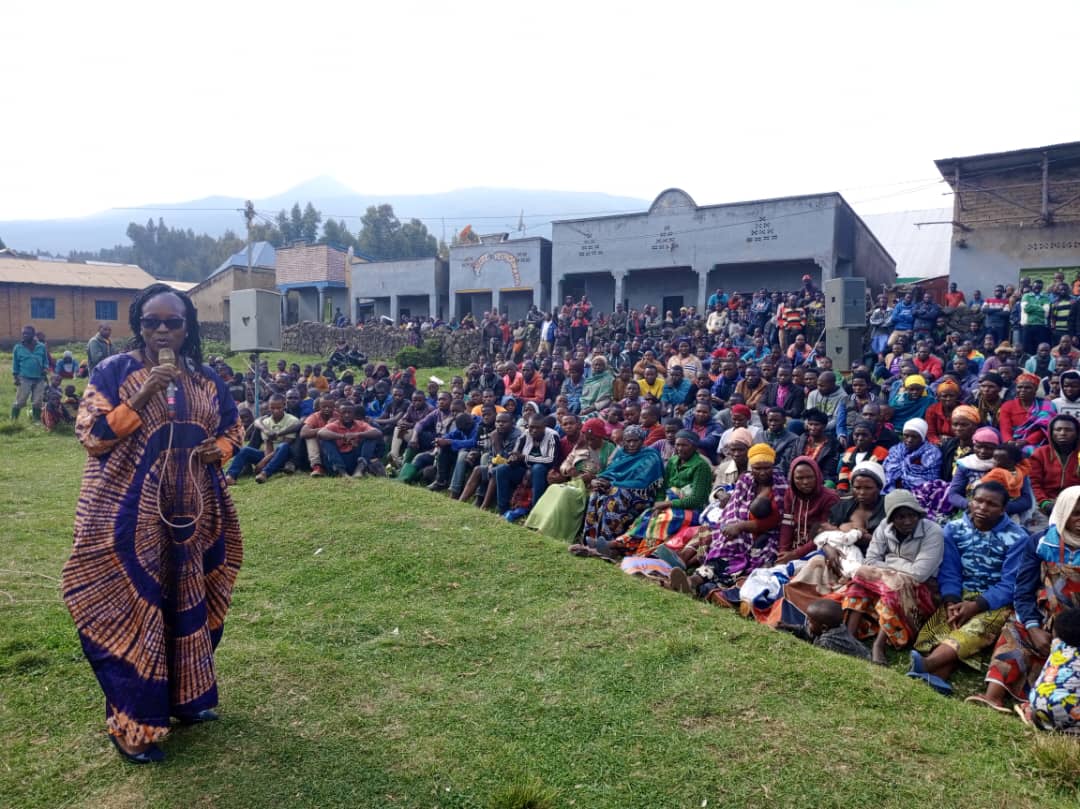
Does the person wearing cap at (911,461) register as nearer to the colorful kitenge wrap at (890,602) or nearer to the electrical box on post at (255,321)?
the colorful kitenge wrap at (890,602)

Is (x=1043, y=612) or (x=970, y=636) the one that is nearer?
(x=1043, y=612)

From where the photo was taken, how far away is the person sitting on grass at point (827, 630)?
15.8ft

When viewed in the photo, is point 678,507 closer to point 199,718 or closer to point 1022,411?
point 1022,411

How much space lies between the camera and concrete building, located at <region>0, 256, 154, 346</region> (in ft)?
102

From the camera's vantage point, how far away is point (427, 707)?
13.1ft

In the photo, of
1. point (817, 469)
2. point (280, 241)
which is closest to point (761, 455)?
point (817, 469)

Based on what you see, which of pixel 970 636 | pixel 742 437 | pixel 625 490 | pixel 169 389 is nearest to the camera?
pixel 169 389

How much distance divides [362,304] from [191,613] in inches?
1277

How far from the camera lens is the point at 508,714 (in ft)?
12.9

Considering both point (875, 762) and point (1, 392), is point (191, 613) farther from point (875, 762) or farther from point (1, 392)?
point (1, 392)

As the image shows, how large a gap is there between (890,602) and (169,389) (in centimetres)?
429

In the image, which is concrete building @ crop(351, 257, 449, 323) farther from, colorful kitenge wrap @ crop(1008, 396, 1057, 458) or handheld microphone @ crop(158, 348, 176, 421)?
handheld microphone @ crop(158, 348, 176, 421)

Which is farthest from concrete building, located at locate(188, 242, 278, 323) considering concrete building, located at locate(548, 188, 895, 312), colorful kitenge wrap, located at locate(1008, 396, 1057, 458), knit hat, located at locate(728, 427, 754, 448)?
colorful kitenge wrap, located at locate(1008, 396, 1057, 458)

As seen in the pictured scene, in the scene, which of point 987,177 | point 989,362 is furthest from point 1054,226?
point 989,362
